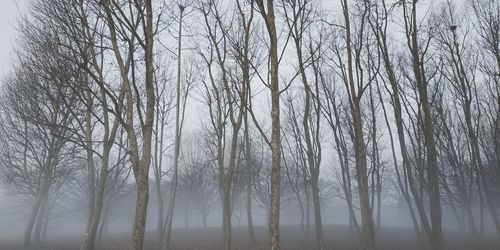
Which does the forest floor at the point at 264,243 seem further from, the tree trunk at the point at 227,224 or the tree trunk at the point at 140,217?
the tree trunk at the point at 140,217

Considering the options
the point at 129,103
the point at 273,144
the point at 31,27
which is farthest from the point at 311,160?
the point at 31,27

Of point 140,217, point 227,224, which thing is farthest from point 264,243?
point 140,217

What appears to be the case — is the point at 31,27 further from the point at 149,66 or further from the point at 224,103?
the point at 224,103

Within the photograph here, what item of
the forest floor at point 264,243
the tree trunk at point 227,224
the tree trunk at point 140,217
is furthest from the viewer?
the forest floor at point 264,243

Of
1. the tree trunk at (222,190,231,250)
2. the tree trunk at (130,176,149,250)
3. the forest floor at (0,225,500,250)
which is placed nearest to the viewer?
the tree trunk at (130,176,149,250)

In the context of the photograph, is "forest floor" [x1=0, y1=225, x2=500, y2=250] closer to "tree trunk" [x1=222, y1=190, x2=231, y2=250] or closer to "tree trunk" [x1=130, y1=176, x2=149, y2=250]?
"tree trunk" [x1=222, y1=190, x2=231, y2=250]

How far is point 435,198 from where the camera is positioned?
1057cm

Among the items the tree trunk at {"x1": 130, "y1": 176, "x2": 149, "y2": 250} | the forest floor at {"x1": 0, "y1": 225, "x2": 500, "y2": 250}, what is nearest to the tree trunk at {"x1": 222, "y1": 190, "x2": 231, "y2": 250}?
the forest floor at {"x1": 0, "y1": 225, "x2": 500, "y2": 250}

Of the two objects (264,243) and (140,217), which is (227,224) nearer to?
(264,243)

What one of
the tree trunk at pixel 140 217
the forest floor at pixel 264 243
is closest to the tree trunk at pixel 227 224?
the forest floor at pixel 264 243

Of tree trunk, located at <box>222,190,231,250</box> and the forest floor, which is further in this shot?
the forest floor

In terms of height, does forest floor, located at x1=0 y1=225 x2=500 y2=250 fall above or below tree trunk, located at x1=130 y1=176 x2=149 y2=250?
below

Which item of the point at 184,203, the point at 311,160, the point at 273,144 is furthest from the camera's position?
the point at 184,203

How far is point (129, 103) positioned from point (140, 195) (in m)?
2.05
